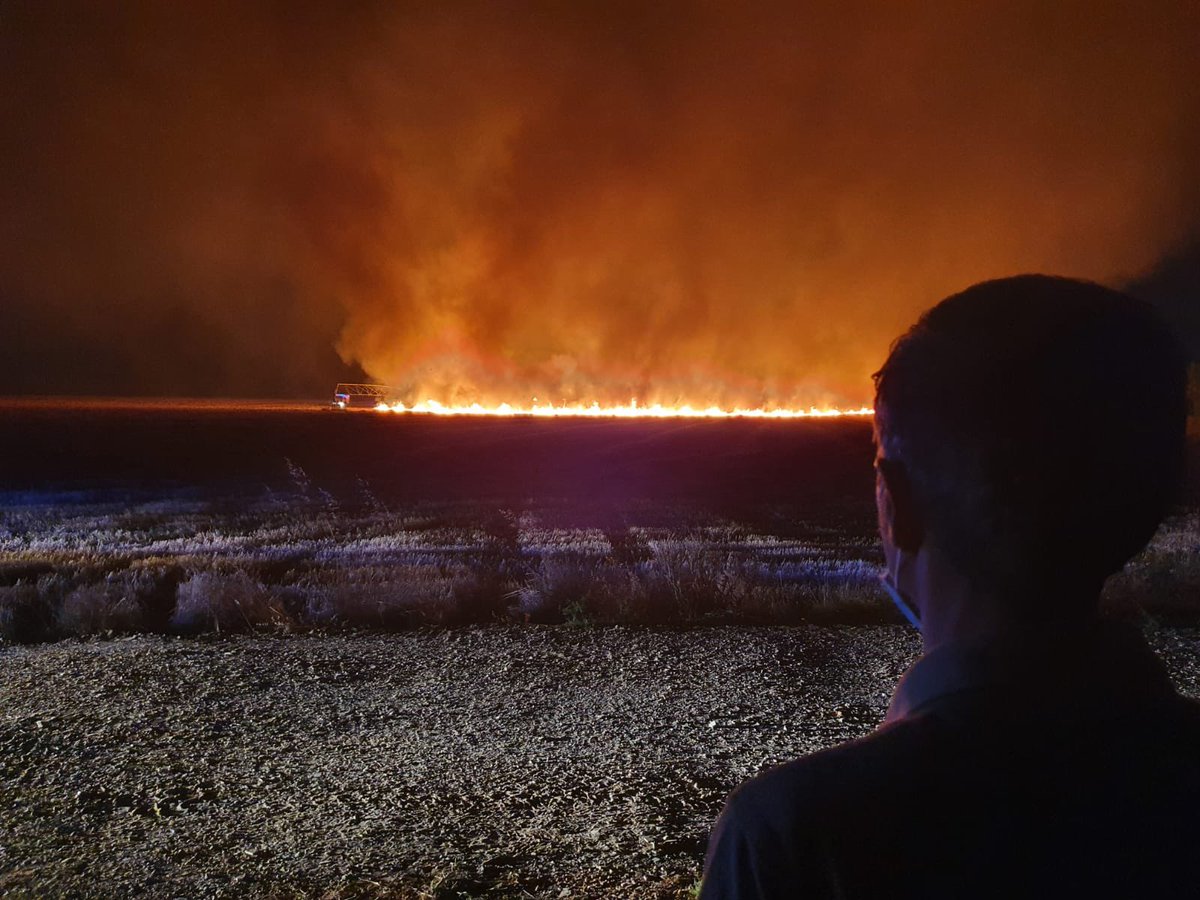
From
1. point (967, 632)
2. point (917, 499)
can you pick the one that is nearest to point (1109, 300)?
point (917, 499)

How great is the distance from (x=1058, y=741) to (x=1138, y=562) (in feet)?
45.9

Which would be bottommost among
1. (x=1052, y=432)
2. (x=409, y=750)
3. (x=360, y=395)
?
(x=1052, y=432)

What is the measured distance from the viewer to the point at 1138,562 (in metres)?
12.7

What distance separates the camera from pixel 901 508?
1324mm

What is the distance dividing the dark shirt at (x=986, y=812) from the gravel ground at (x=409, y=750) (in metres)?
3.33

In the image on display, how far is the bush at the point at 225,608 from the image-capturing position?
378 inches

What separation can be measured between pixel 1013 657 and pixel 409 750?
5.38 m

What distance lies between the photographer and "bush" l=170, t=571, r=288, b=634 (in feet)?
31.5

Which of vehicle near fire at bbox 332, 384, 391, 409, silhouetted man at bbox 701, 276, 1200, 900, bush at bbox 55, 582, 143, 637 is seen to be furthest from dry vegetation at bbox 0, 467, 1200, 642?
vehicle near fire at bbox 332, 384, 391, 409

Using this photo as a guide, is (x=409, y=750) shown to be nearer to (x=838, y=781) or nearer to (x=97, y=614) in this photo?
(x=838, y=781)

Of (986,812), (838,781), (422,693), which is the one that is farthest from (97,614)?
(986,812)

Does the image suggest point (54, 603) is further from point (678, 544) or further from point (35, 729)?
point (678, 544)

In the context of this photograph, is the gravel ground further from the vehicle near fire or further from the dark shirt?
the vehicle near fire

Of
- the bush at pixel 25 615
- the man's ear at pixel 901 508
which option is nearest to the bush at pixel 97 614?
the bush at pixel 25 615
